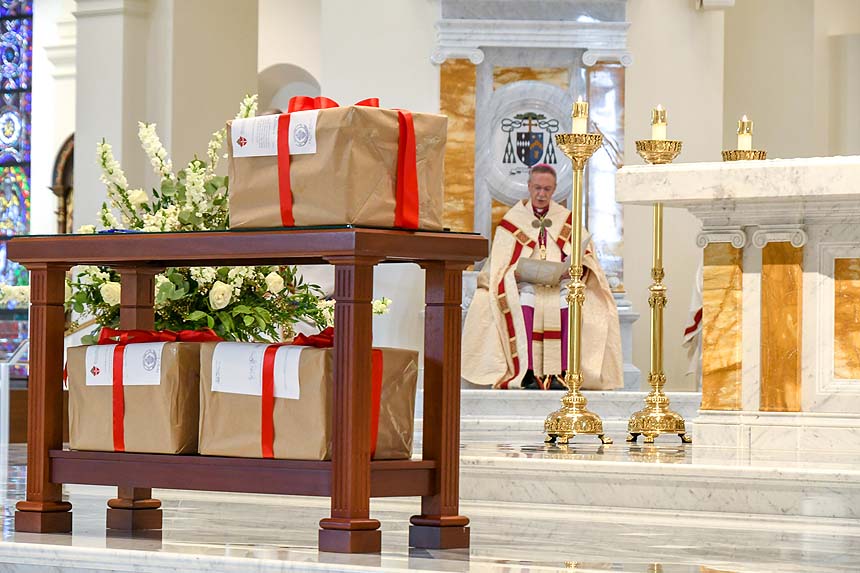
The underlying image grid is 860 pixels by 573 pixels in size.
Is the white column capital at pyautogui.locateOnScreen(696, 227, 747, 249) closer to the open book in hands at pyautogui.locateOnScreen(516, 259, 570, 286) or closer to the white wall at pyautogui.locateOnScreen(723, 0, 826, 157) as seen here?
the open book in hands at pyautogui.locateOnScreen(516, 259, 570, 286)

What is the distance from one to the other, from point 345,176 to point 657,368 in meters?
3.34

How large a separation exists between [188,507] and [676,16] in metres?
7.35

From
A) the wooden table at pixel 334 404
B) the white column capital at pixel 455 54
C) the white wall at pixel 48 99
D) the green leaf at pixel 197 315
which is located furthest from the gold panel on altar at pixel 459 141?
the white wall at pixel 48 99

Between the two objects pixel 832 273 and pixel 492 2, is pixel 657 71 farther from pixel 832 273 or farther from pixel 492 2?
pixel 832 273

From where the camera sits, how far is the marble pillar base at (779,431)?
5.92 metres

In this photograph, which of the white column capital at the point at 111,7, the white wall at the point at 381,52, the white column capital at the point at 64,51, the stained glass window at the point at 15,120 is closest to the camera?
the white wall at the point at 381,52

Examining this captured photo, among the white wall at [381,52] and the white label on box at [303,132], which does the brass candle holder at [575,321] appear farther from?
the white wall at [381,52]

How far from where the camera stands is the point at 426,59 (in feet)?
38.2

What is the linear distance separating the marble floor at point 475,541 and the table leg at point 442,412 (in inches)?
3.0

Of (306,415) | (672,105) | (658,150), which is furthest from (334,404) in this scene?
(672,105)

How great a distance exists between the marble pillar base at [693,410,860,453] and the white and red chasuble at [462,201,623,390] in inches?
138

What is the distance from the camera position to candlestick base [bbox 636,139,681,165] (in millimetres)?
6721

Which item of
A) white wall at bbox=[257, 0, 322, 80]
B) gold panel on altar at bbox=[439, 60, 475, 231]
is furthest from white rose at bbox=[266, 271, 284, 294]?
white wall at bbox=[257, 0, 322, 80]

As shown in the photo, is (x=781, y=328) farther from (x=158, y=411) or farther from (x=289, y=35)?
(x=289, y=35)
